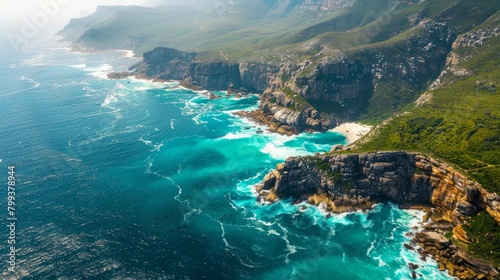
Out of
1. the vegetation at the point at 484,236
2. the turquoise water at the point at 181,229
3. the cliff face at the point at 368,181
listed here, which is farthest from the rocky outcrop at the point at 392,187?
the turquoise water at the point at 181,229

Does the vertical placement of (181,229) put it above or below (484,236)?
above

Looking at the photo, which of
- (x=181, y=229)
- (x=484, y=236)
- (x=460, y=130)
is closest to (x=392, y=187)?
(x=484, y=236)

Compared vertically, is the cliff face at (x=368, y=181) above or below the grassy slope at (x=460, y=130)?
below

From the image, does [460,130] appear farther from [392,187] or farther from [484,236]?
[484,236]

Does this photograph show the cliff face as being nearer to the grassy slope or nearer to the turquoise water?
the turquoise water

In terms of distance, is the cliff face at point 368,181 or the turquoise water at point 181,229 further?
the cliff face at point 368,181

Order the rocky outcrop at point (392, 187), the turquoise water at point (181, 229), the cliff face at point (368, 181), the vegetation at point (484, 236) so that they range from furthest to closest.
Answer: the cliff face at point (368, 181)
the rocky outcrop at point (392, 187)
the turquoise water at point (181, 229)
the vegetation at point (484, 236)

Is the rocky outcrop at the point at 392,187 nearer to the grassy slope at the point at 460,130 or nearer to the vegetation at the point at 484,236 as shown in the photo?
the vegetation at the point at 484,236
